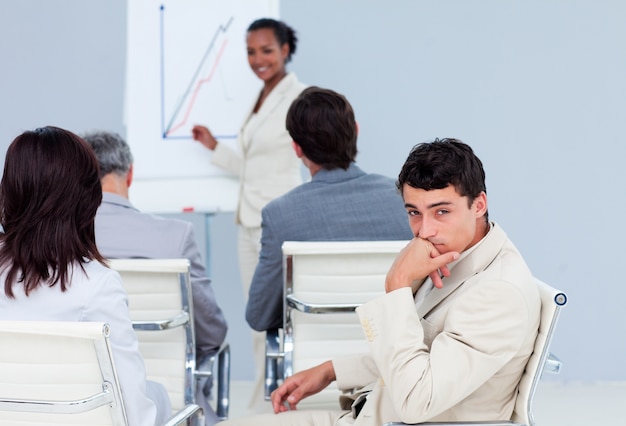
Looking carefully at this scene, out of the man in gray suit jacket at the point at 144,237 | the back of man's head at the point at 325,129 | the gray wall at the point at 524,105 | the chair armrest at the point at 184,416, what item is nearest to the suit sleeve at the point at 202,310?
the man in gray suit jacket at the point at 144,237

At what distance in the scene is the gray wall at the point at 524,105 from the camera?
448cm

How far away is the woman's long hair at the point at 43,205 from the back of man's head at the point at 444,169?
64 centimetres

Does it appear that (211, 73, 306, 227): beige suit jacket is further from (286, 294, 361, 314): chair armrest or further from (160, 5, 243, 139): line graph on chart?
(286, 294, 361, 314): chair armrest

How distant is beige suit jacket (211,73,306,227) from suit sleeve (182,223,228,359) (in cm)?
122

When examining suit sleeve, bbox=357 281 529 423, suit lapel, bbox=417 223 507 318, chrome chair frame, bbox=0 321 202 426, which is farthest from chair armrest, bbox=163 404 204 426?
suit lapel, bbox=417 223 507 318

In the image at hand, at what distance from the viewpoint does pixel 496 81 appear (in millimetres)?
4523

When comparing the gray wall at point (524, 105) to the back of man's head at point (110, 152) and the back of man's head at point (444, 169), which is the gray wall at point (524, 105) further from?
the back of man's head at point (444, 169)

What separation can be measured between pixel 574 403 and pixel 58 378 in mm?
3269

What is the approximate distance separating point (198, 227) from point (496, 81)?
68.6 inches

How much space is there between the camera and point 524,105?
14.8 ft

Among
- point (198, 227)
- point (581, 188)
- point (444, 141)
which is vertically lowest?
point (198, 227)

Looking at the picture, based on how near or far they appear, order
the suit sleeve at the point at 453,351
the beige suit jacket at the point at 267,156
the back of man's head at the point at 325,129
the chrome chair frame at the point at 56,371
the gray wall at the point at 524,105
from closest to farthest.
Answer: the chrome chair frame at the point at 56,371
the suit sleeve at the point at 453,351
the back of man's head at the point at 325,129
the beige suit jacket at the point at 267,156
the gray wall at the point at 524,105

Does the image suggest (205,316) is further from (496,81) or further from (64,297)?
(496,81)

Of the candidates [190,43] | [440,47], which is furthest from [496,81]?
[190,43]
